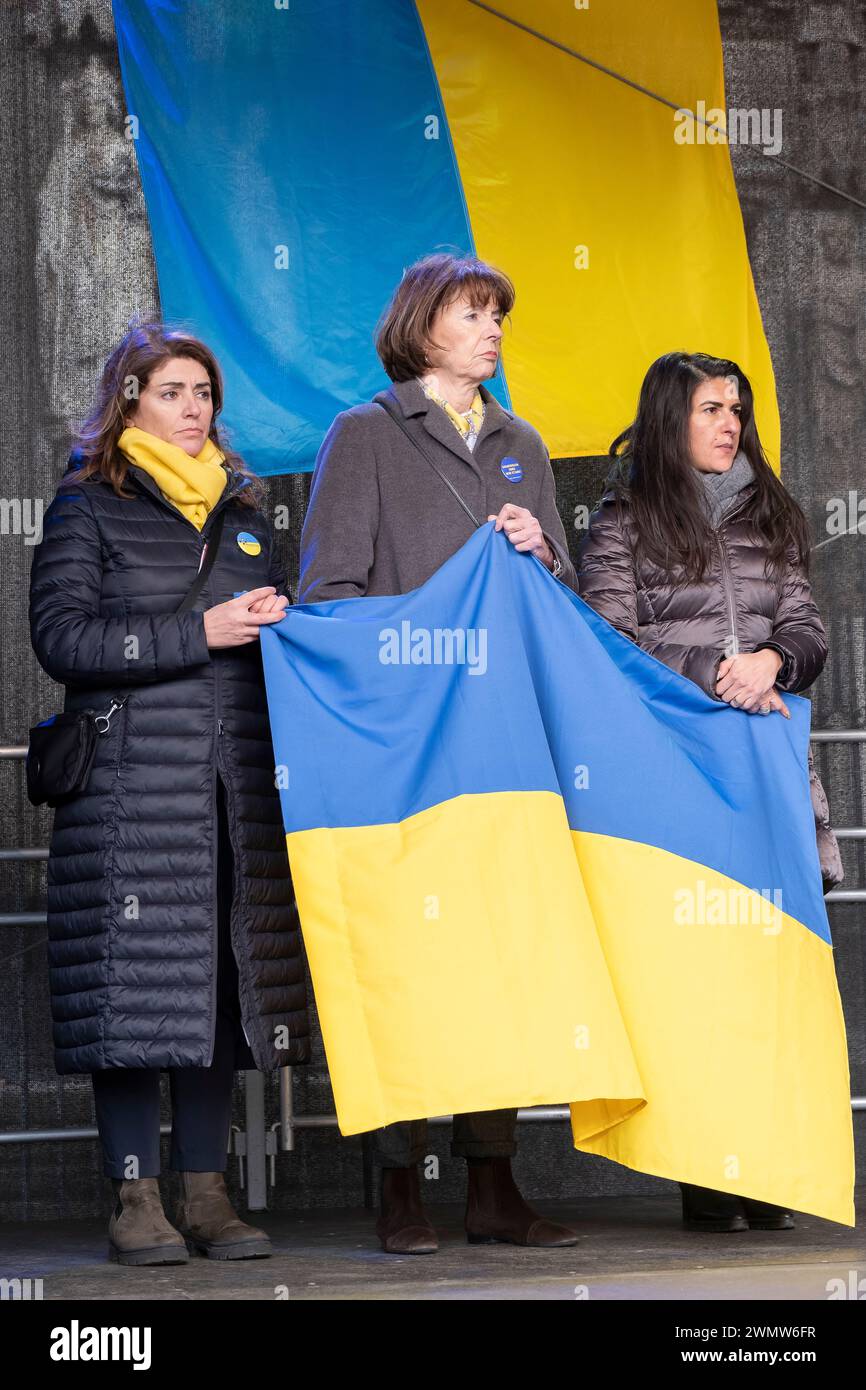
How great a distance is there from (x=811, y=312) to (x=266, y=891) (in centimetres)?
283

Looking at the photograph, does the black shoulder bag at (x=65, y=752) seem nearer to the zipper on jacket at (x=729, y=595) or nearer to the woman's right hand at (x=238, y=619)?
the woman's right hand at (x=238, y=619)

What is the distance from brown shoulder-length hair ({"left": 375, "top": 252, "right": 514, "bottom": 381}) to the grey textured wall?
1.20m

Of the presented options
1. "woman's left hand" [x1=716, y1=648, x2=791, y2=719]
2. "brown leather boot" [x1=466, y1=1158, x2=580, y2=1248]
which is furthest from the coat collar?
"brown leather boot" [x1=466, y1=1158, x2=580, y2=1248]

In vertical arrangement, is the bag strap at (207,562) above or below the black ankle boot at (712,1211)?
above

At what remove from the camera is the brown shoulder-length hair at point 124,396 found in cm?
396

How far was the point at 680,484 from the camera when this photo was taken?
4312mm

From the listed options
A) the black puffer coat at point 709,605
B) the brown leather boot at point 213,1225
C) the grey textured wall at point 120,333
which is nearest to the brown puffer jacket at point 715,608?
the black puffer coat at point 709,605

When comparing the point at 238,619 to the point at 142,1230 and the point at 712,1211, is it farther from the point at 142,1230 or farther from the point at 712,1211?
the point at 712,1211

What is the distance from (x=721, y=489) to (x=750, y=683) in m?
0.56

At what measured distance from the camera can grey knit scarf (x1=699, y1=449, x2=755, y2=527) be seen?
170 inches

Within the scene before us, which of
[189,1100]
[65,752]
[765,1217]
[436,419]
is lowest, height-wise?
[765,1217]

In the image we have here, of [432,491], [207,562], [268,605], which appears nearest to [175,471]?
[207,562]

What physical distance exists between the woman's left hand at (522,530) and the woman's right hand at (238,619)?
51 centimetres

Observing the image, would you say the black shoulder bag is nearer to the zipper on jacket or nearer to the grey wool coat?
the grey wool coat
